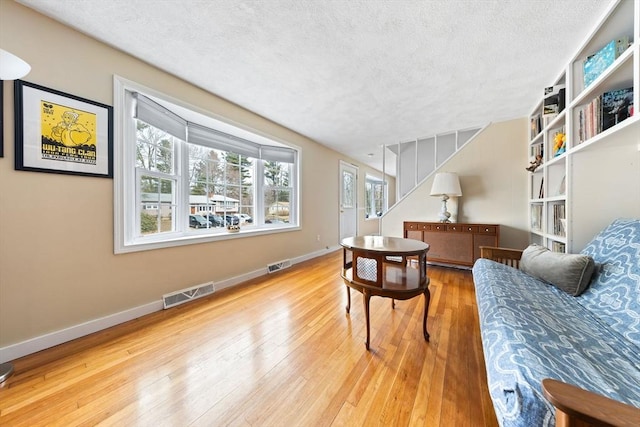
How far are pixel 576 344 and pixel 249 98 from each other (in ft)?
10.4

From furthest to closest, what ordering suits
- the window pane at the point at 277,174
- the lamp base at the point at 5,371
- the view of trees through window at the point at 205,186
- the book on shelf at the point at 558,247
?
the window pane at the point at 277,174, the view of trees through window at the point at 205,186, the book on shelf at the point at 558,247, the lamp base at the point at 5,371

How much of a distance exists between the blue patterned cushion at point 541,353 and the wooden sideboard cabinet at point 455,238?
194 cm

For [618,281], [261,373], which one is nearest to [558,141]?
[618,281]

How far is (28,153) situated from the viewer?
1538 millimetres

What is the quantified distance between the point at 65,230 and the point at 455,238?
4.17 meters

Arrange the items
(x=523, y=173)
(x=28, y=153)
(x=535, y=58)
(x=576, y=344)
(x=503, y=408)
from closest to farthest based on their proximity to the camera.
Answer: (x=503, y=408)
(x=576, y=344)
(x=28, y=153)
(x=535, y=58)
(x=523, y=173)

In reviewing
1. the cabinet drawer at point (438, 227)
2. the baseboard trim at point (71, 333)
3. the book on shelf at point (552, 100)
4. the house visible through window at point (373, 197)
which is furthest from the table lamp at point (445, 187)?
the baseboard trim at point (71, 333)

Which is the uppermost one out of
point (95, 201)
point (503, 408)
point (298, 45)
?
point (298, 45)

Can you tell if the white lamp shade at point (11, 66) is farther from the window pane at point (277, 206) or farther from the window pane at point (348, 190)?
the window pane at point (348, 190)

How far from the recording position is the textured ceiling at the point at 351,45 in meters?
1.52

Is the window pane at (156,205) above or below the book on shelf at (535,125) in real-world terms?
below

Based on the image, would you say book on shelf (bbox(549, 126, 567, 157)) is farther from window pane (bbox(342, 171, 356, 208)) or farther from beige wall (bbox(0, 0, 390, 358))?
beige wall (bbox(0, 0, 390, 358))

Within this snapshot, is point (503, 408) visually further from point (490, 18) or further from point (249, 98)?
point (249, 98)

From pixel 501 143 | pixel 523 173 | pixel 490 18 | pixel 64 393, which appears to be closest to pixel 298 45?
pixel 490 18
